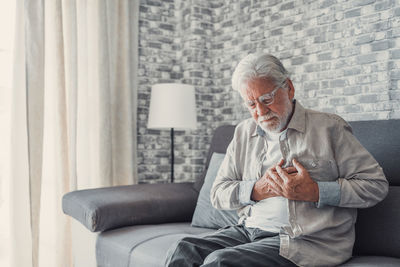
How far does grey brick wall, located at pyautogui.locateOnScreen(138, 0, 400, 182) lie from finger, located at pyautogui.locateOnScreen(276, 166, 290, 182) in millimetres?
1212

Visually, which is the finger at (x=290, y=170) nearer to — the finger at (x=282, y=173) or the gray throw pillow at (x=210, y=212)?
the finger at (x=282, y=173)

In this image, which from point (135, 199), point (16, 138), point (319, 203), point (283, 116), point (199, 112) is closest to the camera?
point (319, 203)

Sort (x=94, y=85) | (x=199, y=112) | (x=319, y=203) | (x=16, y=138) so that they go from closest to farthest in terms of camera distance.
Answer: (x=319, y=203)
(x=16, y=138)
(x=94, y=85)
(x=199, y=112)

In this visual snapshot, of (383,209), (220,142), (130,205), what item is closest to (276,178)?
(383,209)

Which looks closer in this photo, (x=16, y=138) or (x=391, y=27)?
(x=391, y=27)

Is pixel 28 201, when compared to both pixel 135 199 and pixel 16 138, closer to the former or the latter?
pixel 16 138

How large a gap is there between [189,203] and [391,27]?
1507 millimetres

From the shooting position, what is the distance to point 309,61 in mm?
3174

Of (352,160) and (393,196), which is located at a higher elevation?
(352,160)

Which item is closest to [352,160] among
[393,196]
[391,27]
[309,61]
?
[393,196]

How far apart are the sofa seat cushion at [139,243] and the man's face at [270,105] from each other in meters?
0.73

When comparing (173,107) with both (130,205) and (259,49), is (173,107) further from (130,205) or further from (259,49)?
(130,205)

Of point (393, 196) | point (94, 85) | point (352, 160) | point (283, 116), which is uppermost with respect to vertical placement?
point (94, 85)

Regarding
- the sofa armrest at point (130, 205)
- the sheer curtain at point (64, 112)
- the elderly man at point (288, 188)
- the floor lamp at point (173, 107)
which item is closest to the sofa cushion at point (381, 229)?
the elderly man at point (288, 188)
